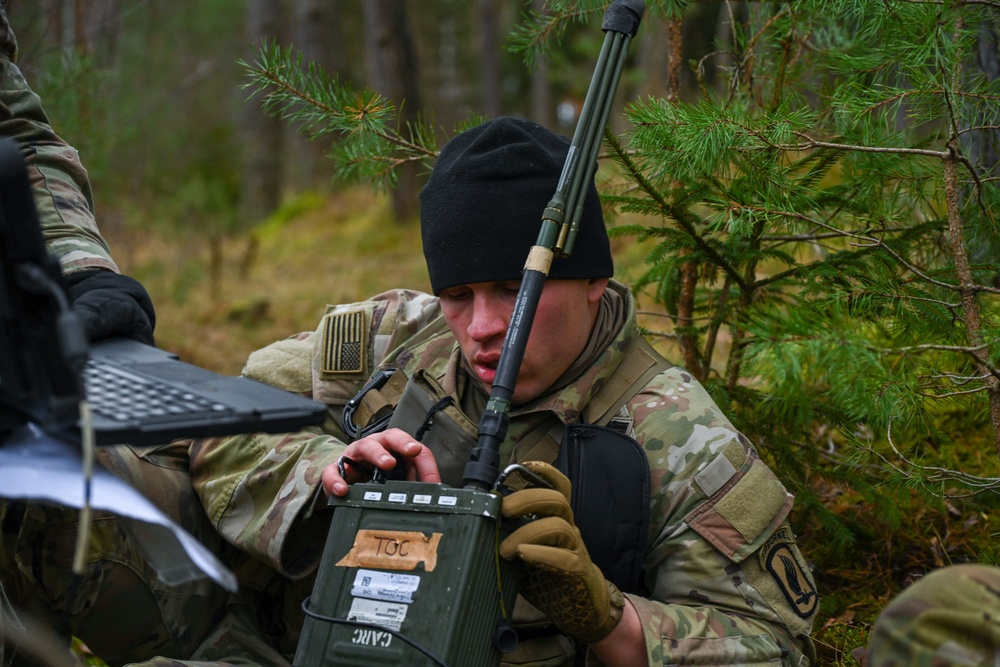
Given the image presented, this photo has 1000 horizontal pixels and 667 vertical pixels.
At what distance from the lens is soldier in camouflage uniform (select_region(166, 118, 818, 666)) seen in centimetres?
214

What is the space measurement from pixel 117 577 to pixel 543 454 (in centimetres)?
112

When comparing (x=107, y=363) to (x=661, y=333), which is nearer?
(x=107, y=363)

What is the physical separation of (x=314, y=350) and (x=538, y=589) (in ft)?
4.01

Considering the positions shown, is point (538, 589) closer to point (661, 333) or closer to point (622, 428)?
point (622, 428)

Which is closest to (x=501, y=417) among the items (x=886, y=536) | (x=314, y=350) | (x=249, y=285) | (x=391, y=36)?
(x=314, y=350)

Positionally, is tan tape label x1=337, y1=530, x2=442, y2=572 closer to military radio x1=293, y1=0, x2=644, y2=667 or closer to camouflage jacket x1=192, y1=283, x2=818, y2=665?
military radio x1=293, y1=0, x2=644, y2=667

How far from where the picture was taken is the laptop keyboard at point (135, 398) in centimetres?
154

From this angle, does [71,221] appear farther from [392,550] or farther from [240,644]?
[392,550]

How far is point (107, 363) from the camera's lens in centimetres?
176

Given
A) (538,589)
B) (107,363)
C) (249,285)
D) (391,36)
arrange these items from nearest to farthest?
(107,363) → (538,589) → (249,285) → (391,36)

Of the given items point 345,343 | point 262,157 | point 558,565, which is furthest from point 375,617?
point 262,157

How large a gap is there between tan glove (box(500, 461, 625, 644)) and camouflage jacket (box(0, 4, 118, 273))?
1245mm

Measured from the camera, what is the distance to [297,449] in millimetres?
2637

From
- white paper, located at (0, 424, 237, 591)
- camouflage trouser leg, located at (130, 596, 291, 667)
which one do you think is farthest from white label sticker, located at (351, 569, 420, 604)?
camouflage trouser leg, located at (130, 596, 291, 667)
